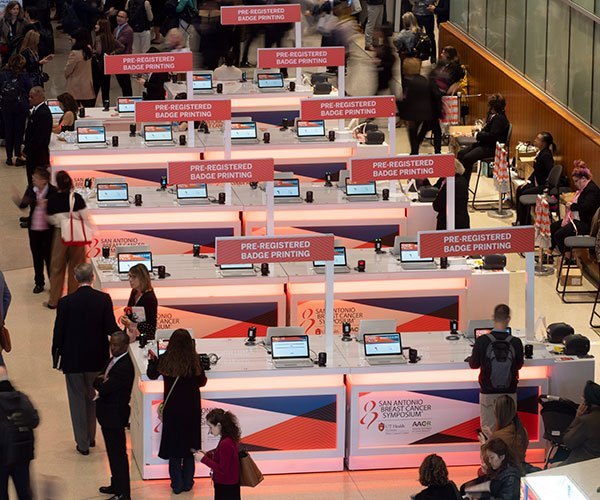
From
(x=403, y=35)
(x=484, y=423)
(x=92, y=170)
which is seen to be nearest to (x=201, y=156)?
(x=92, y=170)

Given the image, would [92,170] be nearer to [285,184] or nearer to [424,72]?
[285,184]

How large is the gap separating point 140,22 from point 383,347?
12.4 meters

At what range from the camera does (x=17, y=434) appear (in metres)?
8.28

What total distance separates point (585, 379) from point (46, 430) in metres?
4.18

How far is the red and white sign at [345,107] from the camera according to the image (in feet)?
49.1

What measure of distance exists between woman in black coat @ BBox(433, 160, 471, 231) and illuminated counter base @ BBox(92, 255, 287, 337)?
7.09ft

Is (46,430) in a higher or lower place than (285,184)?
lower

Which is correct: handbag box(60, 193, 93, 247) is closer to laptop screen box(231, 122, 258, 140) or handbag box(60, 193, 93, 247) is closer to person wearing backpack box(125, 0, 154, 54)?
laptop screen box(231, 122, 258, 140)

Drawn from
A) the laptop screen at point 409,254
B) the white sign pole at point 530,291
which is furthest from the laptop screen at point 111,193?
the white sign pole at point 530,291

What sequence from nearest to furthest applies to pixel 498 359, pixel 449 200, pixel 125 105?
pixel 498 359
pixel 449 200
pixel 125 105

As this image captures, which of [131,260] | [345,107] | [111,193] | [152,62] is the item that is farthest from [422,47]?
[131,260]

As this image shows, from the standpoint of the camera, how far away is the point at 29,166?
16.3 metres

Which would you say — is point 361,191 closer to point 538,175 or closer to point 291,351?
point 538,175

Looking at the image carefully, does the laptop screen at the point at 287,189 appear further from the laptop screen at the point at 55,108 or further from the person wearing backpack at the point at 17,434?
the person wearing backpack at the point at 17,434
